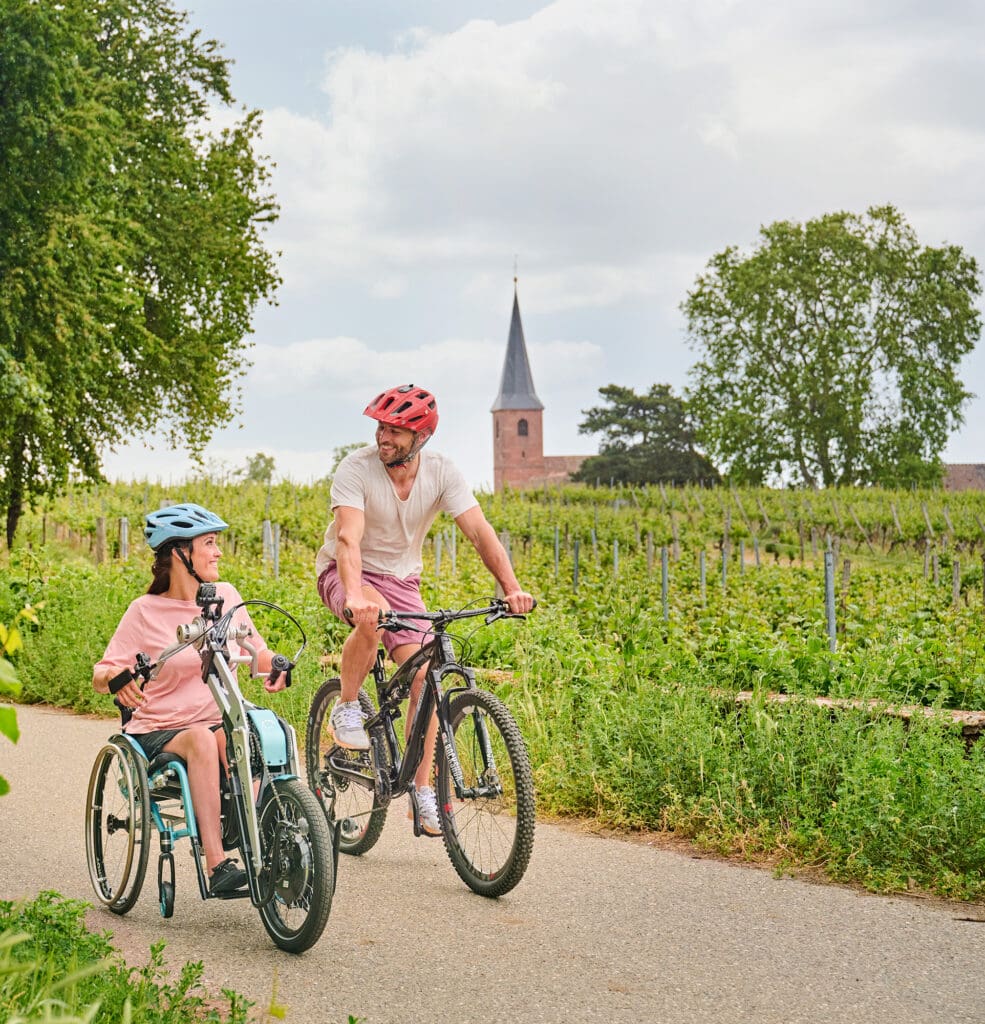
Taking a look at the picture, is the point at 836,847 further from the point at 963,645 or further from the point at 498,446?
the point at 498,446

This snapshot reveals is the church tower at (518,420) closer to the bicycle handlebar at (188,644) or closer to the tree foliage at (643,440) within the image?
the tree foliage at (643,440)

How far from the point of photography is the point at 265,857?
4703 millimetres

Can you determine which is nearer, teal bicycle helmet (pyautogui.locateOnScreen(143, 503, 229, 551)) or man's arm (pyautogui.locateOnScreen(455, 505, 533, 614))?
teal bicycle helmet (pyautogui.locateOnScreen(143, 503, 229, 551))

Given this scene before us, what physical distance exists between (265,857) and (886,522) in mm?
39857

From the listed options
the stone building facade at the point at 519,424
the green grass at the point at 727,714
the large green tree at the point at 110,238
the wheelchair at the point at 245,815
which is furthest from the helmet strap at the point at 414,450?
the stone building facade at the point at 519,424

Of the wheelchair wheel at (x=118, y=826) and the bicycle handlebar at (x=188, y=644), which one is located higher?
the bicycle handlebar at (x=188, y=644)

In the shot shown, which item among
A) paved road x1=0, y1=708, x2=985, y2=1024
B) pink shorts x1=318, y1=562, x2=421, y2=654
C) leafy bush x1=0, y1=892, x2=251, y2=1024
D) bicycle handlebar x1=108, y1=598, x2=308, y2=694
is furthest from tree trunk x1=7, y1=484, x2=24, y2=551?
leafy bush x1=0, y1=892, x2=251, y2=1024

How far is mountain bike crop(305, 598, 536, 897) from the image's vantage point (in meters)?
5.27

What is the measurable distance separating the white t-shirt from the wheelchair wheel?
134cm

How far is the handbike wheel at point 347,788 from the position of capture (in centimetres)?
606

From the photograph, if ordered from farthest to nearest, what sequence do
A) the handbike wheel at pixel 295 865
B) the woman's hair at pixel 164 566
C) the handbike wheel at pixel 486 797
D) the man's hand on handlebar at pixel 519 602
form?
1. the man's hand on handlebar at pixel 519 602
2. the handbike wheel at pixel 486 797
3. the woman's hair at pixel 164 566
4. the handbike wheel at pixel 295 865

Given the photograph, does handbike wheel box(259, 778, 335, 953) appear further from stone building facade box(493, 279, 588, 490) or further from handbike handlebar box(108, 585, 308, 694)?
stone building facade box(493, 279, 588, 490)

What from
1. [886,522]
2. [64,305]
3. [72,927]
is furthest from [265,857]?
[886,522]

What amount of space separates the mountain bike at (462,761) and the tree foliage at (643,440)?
69662 mm
